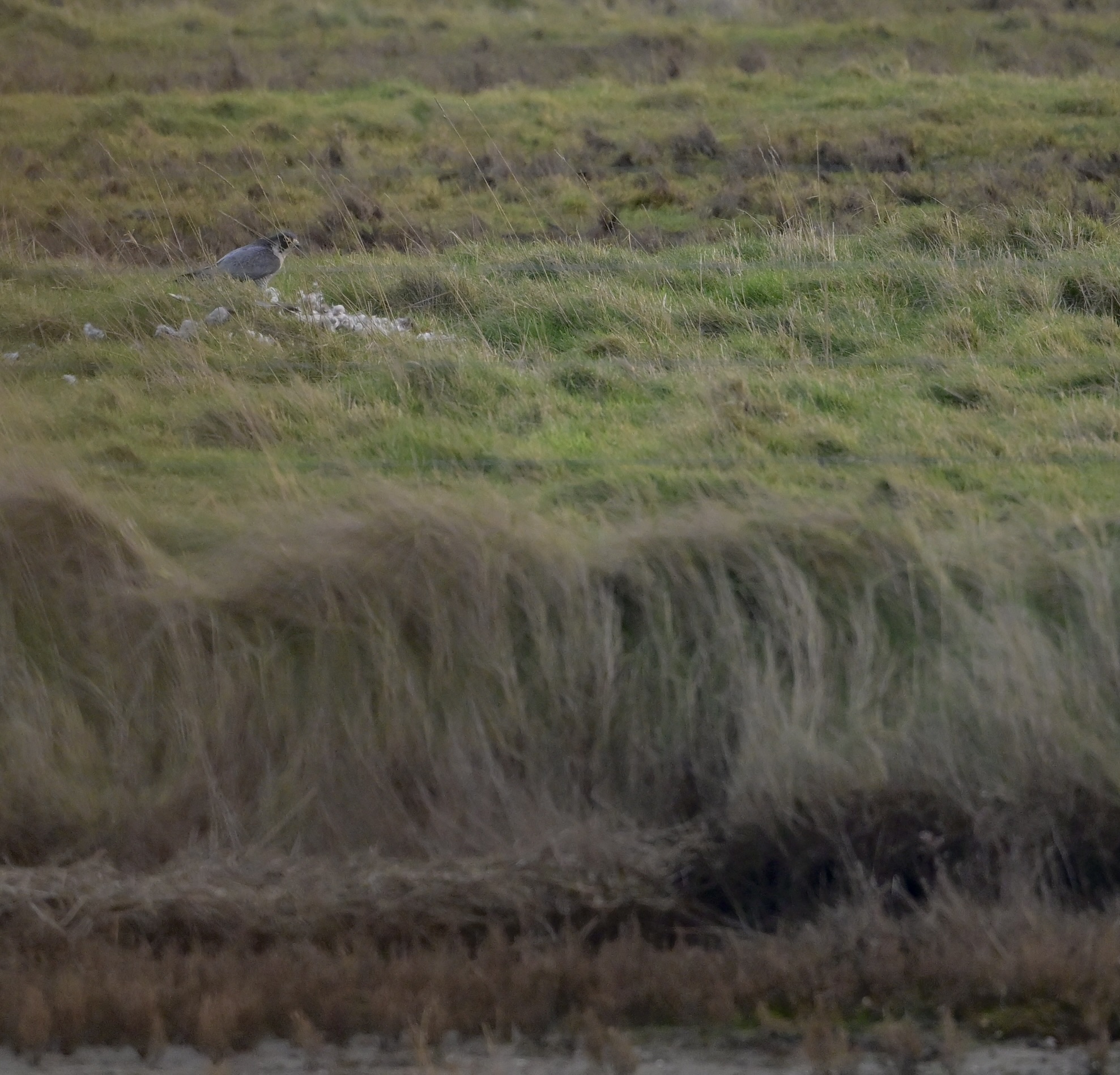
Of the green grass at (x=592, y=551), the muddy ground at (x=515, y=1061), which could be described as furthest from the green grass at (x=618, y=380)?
the muddy ground at (x=515, y=1061)

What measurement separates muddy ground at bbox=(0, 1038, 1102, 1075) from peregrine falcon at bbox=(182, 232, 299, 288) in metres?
5.44

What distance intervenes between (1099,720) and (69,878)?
3261 millimetres

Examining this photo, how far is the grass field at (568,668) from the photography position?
4219mm

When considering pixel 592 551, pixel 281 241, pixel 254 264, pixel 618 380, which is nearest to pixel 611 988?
pixel 592 551

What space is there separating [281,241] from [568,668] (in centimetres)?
503

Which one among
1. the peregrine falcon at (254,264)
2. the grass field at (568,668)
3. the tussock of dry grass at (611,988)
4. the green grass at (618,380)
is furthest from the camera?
the peregrine falcon at (254,264)

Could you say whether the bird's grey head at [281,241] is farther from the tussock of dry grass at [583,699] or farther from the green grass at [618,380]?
the tussock of dry grass at [583,699]

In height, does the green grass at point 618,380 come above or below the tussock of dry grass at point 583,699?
above

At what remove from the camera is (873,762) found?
456 centimetres

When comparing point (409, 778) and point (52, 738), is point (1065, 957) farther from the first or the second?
point (52, 738)

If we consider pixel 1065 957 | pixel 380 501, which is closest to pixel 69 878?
pixel 380 501

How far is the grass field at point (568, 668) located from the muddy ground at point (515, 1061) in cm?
6

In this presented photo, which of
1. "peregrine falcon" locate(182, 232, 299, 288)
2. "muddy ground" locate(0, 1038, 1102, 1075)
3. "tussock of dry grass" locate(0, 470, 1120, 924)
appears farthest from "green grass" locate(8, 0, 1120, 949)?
"muddy ground" locate(0, 1038, 1102, 1075)

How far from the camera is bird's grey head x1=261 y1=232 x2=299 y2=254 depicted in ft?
28.9
